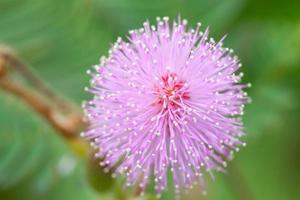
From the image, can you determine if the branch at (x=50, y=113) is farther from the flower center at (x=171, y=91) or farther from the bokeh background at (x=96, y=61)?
the flower center at (x=171, y=91)

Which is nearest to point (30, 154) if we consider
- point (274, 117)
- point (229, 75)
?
point (274, 117)

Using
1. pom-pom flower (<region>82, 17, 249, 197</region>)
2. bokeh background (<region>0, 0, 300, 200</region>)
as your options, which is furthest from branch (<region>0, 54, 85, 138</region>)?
pom-pom flower (<region>82, 17, 249, 197</region>)

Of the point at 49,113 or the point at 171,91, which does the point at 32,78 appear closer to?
the point at 49,113

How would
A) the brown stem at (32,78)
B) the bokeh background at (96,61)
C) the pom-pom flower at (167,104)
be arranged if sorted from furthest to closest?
the bokeh background at (96,61), the brown stem at (32,78), the pom-pom flower at (167,104)

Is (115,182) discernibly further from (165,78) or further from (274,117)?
(274,117)

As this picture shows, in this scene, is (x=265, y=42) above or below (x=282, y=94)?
above

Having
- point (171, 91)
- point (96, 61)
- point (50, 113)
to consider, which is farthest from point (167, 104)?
point (96, 61)

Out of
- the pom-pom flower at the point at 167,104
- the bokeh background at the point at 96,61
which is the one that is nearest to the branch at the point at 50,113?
the bokeh background at the point at 96,61
